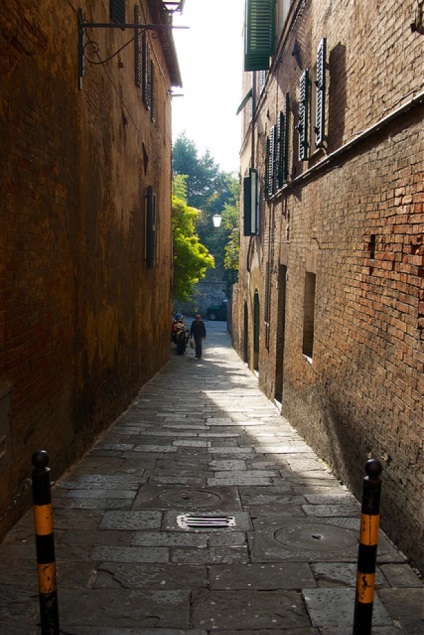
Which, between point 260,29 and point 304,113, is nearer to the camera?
point 304,113

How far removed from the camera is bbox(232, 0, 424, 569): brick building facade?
15.9 ft

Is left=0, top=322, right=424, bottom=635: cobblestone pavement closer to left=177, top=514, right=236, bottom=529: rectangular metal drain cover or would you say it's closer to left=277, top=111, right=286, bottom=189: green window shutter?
left=177, top=514, right=236, bottom=529: rectangular metal drain cover

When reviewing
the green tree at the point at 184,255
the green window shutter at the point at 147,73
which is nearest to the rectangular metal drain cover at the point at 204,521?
the green window shutter at the point at 147,73

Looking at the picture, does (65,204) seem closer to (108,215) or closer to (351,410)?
(108,215)

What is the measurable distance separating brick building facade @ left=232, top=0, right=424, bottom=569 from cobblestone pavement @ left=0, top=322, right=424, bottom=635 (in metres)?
0.51

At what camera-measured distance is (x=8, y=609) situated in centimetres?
375

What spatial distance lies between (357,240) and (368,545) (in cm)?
385

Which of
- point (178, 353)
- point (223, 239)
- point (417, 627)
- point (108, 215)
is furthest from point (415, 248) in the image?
point (223, 239)

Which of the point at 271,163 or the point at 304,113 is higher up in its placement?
the point at 304,113

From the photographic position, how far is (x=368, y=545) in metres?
3.19

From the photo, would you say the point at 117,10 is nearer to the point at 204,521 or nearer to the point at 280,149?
the point at 280,149

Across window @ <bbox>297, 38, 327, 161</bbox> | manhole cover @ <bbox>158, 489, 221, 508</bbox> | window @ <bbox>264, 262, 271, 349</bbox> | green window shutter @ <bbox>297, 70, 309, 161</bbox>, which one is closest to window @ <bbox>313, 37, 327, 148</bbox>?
window @ <bbox>297, 38, 327, 161</bbox>

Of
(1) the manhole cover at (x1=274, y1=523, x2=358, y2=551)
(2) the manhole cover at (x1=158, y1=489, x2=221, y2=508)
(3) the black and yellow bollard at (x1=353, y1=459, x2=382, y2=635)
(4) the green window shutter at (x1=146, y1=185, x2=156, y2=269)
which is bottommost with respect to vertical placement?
(2) the manhole cover at (x1=158, y1=489, x2=221, y2=508)

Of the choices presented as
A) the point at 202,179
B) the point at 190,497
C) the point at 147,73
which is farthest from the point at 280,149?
the point at 202,179
